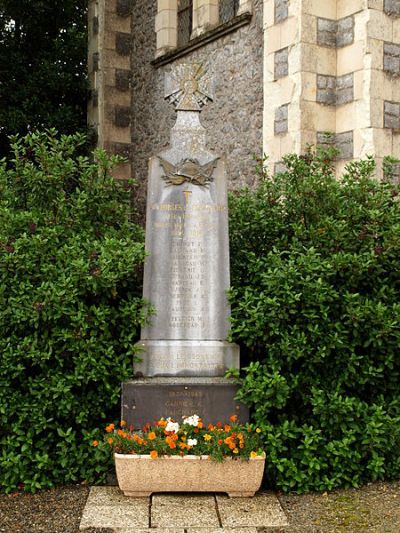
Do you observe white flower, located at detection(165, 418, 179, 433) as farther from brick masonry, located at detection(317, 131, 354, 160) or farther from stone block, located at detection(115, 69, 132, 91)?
stone block, located at detection(115, 69, 132, 91)

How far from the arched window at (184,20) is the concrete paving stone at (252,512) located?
10714 millimetres

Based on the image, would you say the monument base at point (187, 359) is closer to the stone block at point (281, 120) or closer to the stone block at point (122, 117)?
the stone block at point (281, 120)

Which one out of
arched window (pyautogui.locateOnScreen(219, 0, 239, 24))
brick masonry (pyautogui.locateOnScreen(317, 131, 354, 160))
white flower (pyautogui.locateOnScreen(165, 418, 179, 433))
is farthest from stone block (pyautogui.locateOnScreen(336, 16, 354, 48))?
white flower (pyautogui.locateOnScreen(165, 418, 179, 433))

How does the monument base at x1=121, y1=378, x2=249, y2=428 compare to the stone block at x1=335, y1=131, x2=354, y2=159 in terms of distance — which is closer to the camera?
the monument base at x1=121, y1=378, x2=249, y2=428

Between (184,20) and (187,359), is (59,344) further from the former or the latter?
(184,20)

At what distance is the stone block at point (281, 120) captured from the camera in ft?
35.5

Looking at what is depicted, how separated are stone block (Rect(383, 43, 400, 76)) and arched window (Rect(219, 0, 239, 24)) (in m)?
3.60

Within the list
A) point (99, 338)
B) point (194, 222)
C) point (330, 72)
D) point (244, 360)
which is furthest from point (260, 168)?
point (330, 72)

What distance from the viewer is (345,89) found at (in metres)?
10.5

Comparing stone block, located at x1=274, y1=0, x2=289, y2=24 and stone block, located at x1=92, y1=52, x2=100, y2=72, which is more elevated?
stone block, located at x1=92, y1=52, x2=100, y2=72

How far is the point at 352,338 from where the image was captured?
617 cm

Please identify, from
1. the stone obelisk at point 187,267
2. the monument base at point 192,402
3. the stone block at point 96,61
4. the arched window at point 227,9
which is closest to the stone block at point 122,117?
the stone block at point 96,61

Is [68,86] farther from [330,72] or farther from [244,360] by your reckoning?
[244,360]

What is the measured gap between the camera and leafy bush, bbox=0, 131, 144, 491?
5879 mm
